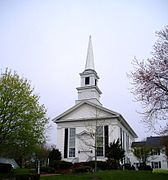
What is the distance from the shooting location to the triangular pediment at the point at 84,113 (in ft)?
Result: 140

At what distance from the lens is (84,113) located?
44188 mm

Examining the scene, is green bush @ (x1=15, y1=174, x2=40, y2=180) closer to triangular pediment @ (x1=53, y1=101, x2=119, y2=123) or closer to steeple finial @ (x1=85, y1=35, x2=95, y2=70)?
triangular pediment @ (x1=53, y1=101, x2=119, y2=123)

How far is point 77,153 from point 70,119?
5.42 metres

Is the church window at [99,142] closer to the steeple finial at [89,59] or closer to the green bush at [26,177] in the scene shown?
the steeple finial at [89,59]

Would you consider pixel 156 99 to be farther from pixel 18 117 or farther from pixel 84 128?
pixel 84 128

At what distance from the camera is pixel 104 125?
1655 inches

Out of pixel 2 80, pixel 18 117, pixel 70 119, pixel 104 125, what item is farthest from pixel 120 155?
pixel 2 80

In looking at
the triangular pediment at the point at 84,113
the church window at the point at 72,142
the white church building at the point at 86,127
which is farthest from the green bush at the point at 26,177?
the triangular pediment at the point at 84,113

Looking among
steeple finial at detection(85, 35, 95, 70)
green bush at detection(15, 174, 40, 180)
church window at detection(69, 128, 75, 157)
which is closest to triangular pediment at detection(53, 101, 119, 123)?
church window at detection(69, 128, 75, 157)

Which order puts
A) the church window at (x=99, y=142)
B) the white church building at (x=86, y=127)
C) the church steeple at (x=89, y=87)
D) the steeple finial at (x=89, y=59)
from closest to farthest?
the church window at (x=99, y=142), the white church building at (x=86, y=127), the church steeple at (x=89, y=87), the steeple finial at (x=89, y=59)

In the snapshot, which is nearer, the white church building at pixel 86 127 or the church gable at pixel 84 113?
the white church building at pixel 86 127

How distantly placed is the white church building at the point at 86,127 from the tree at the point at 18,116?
417 inches

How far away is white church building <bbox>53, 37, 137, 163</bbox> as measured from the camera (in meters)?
41.3

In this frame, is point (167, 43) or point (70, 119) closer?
point (167, 43)
